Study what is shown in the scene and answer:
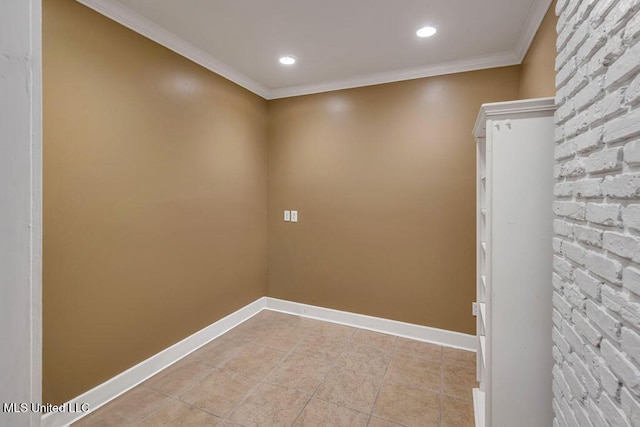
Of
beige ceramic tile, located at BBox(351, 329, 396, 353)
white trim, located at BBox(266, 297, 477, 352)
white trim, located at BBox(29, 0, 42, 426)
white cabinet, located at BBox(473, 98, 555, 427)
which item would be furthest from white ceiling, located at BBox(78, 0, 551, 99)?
beige ceramic tile, located at BBox(351, 329, 396, 353)

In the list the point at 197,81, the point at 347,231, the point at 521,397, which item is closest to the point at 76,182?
the point at 197,81

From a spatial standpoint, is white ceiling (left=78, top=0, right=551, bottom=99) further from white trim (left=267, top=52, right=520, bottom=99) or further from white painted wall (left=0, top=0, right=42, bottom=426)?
white painted wall (left=0, top=0, right=42, bottom=426)

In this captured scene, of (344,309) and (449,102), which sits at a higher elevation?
(449,102)

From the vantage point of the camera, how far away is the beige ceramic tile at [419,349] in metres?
2.62

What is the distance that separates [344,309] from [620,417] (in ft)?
8.22

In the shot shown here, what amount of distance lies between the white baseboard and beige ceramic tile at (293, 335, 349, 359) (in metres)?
0.37

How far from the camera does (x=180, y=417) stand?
1.87m

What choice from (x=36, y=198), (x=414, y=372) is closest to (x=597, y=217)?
(x=36, y=198)

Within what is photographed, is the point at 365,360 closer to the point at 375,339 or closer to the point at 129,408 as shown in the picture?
the point at 375,339

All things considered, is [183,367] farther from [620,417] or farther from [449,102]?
[449,102]

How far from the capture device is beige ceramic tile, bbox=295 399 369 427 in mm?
1842

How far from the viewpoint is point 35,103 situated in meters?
0.41

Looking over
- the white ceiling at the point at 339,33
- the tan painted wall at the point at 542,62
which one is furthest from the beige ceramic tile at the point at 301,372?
the white ceiling at the point at 339,33

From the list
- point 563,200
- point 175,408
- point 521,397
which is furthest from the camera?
point 175,408
